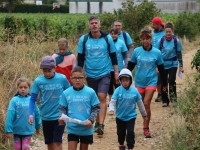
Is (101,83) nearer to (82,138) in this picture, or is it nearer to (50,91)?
(50,91)

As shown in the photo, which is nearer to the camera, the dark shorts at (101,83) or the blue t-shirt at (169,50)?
the dark shorts at (101,83)

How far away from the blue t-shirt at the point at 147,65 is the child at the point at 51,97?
2063mm

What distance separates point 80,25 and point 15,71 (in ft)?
44.2

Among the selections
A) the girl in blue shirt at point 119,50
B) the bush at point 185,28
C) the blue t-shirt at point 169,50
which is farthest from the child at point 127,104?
the bush at point 185,28

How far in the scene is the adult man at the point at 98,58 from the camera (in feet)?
28.9

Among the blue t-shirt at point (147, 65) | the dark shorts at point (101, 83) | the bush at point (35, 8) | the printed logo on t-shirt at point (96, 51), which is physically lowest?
the bush at point (35, 8)

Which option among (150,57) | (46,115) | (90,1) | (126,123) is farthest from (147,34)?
(90,1)

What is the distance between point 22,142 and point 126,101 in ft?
5.36

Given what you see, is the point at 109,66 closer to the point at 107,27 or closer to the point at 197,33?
the point at 107,27

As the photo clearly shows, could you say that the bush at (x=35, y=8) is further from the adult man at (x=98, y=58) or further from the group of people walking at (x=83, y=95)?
the adult man at (x=98, y=58)

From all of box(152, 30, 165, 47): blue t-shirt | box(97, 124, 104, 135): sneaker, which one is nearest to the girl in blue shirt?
box(152, 30, 165, 47): blue t-shirt

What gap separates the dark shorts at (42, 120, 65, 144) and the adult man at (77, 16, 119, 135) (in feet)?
5.56

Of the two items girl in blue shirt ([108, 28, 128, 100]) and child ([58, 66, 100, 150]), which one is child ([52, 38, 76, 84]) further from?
child ([58, 66, 100, 150])

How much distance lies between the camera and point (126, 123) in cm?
785
